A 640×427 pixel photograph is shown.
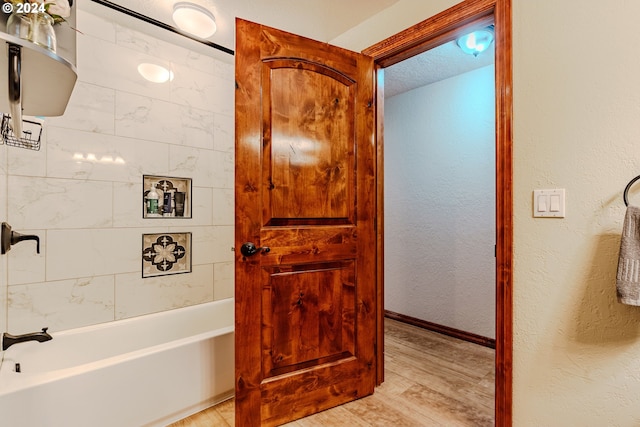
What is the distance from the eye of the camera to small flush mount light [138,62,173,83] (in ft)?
7.18

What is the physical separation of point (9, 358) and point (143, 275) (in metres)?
0.81

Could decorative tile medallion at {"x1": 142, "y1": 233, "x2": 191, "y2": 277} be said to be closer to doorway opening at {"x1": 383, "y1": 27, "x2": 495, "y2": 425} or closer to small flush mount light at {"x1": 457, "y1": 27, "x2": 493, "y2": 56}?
doorway opening at {"x1": 383, "y1": 27, "x2": 495, "y2": 425}

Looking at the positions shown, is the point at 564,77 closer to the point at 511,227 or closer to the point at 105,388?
the point at 511,227

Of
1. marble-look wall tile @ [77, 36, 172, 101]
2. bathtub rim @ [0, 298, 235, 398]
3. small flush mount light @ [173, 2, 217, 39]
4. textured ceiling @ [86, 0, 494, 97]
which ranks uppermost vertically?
textured ceiling @ [86, 0, 494, 97]

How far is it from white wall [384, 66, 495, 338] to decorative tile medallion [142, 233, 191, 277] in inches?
83.1

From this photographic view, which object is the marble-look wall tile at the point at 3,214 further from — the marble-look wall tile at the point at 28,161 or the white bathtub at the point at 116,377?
the white bathtub at the point at 116,377

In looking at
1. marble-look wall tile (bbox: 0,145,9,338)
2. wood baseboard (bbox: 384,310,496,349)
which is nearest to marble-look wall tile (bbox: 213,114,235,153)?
marble-look wall tile (bbox: 0,145,9,338)

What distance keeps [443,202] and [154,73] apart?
2694 mm

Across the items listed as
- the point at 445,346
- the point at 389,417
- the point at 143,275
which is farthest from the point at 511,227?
the point at 143,275

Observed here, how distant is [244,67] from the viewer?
1.53m

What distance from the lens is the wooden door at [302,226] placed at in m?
1.53

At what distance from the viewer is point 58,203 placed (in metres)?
1.87

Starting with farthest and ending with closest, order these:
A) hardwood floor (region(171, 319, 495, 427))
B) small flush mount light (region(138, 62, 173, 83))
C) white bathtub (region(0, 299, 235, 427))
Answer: small flush mount light (region(138, 62, 173, 83)), hardwood floor (region(171, 319, 495, 427)), white bathtub (region(0, 299, 235, 427))

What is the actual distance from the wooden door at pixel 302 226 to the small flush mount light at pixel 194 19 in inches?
26.1
